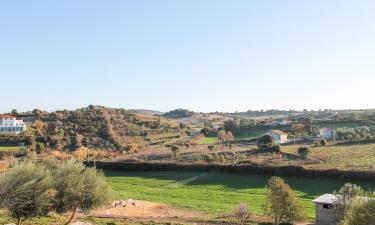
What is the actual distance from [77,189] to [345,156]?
5365 centimetres

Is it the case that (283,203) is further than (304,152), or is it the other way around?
(304,152)

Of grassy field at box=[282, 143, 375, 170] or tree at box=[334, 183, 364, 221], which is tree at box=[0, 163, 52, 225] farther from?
grassy field at box=[282, 143, 375, 170]

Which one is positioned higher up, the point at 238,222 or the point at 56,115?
the point at 56,115

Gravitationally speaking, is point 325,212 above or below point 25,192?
below

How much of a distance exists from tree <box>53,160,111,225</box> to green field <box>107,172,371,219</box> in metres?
13.8

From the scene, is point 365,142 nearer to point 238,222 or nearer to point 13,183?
point 238,222

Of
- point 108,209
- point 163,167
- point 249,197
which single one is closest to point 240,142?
point 163,167

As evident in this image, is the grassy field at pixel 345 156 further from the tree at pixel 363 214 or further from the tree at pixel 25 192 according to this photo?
the tree at pixel 25 192

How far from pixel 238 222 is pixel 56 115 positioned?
115 metres

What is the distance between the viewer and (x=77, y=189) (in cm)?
3828

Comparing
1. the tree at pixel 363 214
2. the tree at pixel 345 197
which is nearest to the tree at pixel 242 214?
the tree at pixel 345 197

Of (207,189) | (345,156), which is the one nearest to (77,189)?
(207,189)

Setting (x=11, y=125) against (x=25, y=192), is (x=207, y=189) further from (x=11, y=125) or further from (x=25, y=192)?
(x=11, y=125)

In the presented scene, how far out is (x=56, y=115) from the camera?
148 metres
